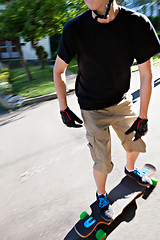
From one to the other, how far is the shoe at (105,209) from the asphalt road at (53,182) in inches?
5.0

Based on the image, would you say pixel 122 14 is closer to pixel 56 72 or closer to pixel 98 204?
pixel 56 72

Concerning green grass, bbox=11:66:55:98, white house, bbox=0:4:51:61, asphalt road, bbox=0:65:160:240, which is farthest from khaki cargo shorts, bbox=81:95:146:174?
white house, bbox=0:4:51:61

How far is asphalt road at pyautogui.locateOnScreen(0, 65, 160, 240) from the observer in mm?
2283

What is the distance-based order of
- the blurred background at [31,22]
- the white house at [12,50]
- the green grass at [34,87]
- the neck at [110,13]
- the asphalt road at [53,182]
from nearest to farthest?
1. the neck at [110,13]
2. the asphalt road at [53,182]
3. the green grass at [34,87]
4. the blurred background at [31,22]
5. the white house at [12,50]

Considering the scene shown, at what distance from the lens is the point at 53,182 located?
9.94 ft

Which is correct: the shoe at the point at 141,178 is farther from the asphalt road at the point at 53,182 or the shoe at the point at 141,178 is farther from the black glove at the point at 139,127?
the black glove at the point at 139,127

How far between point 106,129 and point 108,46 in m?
0.71

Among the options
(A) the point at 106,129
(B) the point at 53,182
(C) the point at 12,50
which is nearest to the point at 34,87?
(B) the point at 53,182

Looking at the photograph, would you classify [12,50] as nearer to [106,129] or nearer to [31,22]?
[31,22]

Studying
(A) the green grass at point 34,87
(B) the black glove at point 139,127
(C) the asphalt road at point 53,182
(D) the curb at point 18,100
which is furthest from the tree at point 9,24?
(B) the black glove at point 139,127

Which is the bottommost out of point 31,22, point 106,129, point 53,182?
point 53,182

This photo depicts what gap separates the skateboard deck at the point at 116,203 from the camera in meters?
2.13

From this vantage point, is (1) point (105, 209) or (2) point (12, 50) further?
(2) point (12, 50)

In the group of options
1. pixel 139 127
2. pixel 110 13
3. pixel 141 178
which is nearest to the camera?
pixel 110 13
